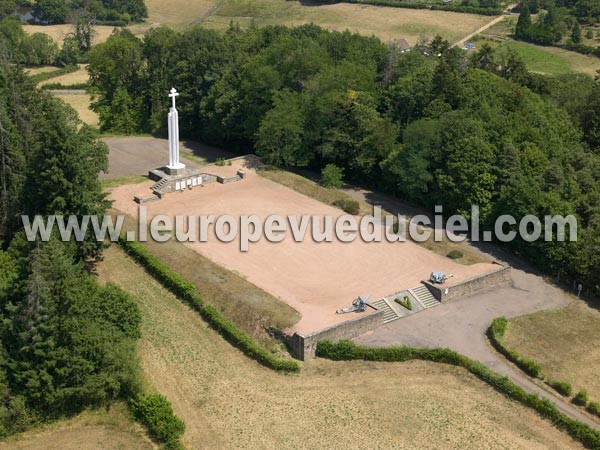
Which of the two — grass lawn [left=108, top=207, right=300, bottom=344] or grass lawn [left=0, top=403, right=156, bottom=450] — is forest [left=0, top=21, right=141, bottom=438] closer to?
grass lawn [left=0, top=403, right=156, bottom=450]

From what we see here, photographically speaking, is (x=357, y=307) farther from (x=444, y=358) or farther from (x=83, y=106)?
(x=83, y=106)

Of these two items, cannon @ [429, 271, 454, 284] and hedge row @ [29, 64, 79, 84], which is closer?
cannon @ [429, 271, 454, 284]

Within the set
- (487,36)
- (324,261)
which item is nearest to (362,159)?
(324,261)

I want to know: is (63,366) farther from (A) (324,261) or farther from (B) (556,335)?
(B) (556,335)

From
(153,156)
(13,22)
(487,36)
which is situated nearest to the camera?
(153,156)

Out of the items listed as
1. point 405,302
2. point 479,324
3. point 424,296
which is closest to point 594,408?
point 479,324

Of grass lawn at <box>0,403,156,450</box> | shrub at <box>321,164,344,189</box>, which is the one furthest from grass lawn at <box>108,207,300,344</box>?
shrub at <box>321,164,344,189</box>

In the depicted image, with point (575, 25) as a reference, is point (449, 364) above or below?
below
